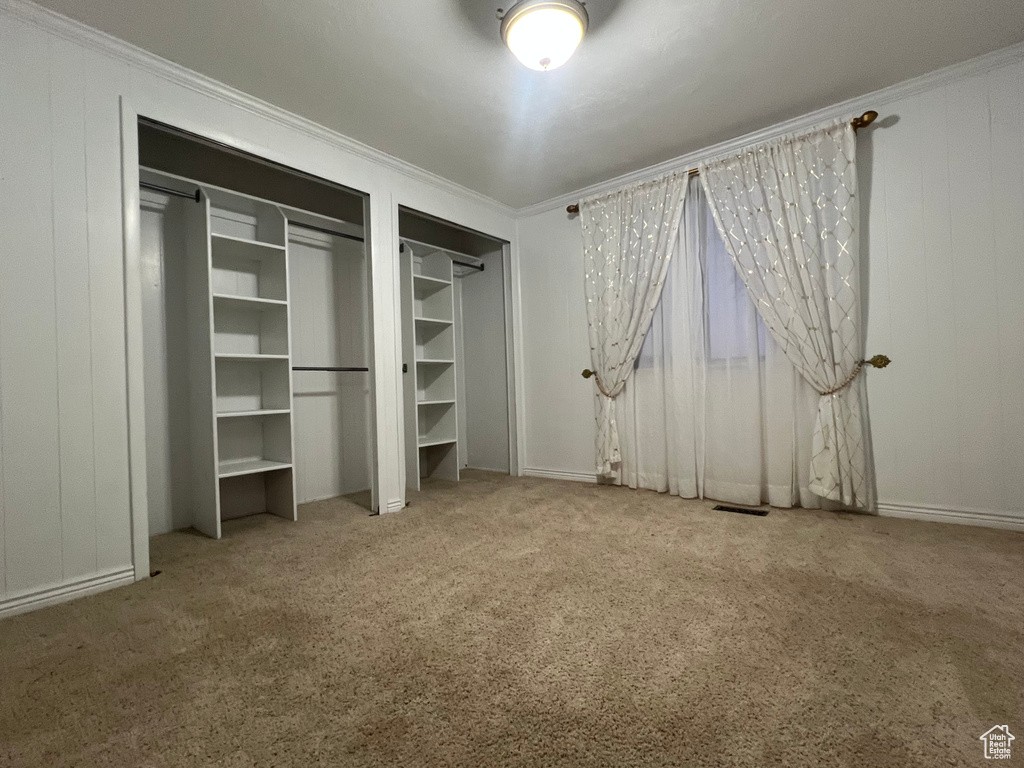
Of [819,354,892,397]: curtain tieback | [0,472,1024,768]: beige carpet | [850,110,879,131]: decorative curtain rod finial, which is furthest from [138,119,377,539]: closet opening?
[850,110,879,131]: decorative curtain rod finial

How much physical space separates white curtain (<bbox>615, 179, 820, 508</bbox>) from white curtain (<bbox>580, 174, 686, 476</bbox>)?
0.30 ft

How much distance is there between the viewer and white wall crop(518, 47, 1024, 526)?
2.27m

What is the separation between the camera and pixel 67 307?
6.15ft

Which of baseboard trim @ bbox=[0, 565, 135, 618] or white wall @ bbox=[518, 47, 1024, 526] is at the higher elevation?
white wall @ bbox=[518, 47, 1024, 526]

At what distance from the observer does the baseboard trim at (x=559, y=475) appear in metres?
3.71

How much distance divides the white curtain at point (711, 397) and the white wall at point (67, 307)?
2.95 meters

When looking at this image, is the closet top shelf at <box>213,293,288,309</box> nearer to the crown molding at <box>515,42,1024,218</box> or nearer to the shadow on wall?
the crown molding at <box>515,42,1024,218</box>

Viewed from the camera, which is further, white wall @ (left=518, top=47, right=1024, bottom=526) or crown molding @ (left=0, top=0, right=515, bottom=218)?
white wall @ (left=518, top=47, right=1024, bottom=526)

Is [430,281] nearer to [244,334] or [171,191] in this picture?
[244,334]

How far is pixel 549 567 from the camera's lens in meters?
1.97

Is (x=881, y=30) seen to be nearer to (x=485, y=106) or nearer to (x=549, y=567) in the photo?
(x=485, y=106)

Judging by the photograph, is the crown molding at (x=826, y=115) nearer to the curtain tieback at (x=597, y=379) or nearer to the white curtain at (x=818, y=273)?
the white curtain at (x=818, y=273)

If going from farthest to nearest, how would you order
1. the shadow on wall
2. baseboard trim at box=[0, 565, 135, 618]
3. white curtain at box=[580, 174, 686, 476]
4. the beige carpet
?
white curtain at box=[580, 174, 686, 476]
the shadow on wall
baseboard trim at box=[0, 565, 135, 618]
the beige carpet

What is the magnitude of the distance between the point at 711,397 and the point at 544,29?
230 centimetres
